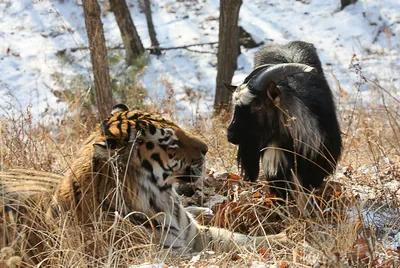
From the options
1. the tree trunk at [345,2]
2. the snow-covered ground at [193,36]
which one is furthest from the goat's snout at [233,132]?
the tree trunk at [345,2]

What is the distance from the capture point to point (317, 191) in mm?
5211

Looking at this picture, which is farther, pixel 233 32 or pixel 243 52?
pixel 243 52

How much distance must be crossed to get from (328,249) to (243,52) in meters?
14.5

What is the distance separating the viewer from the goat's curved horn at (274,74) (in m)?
4.76

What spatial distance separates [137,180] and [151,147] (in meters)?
0.25

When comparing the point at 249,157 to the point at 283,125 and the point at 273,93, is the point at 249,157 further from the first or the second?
the point at 273,93

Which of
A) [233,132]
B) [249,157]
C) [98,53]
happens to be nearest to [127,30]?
[98,53]

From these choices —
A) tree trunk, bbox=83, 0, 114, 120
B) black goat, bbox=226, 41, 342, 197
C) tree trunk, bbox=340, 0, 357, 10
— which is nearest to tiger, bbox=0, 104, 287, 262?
black goat, bbox=226, 41, 342, 197

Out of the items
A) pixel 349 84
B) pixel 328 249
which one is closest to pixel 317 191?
pixel 328 249

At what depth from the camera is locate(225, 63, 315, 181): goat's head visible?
4.91 meters

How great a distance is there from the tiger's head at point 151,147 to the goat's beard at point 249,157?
1132 mm

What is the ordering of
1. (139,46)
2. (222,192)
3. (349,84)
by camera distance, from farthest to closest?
1. (139,46)
2. (349,84)
3. (222,192)

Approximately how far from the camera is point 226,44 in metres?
8.66

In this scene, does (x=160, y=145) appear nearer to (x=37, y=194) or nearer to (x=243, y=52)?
(x=37, y=194)
